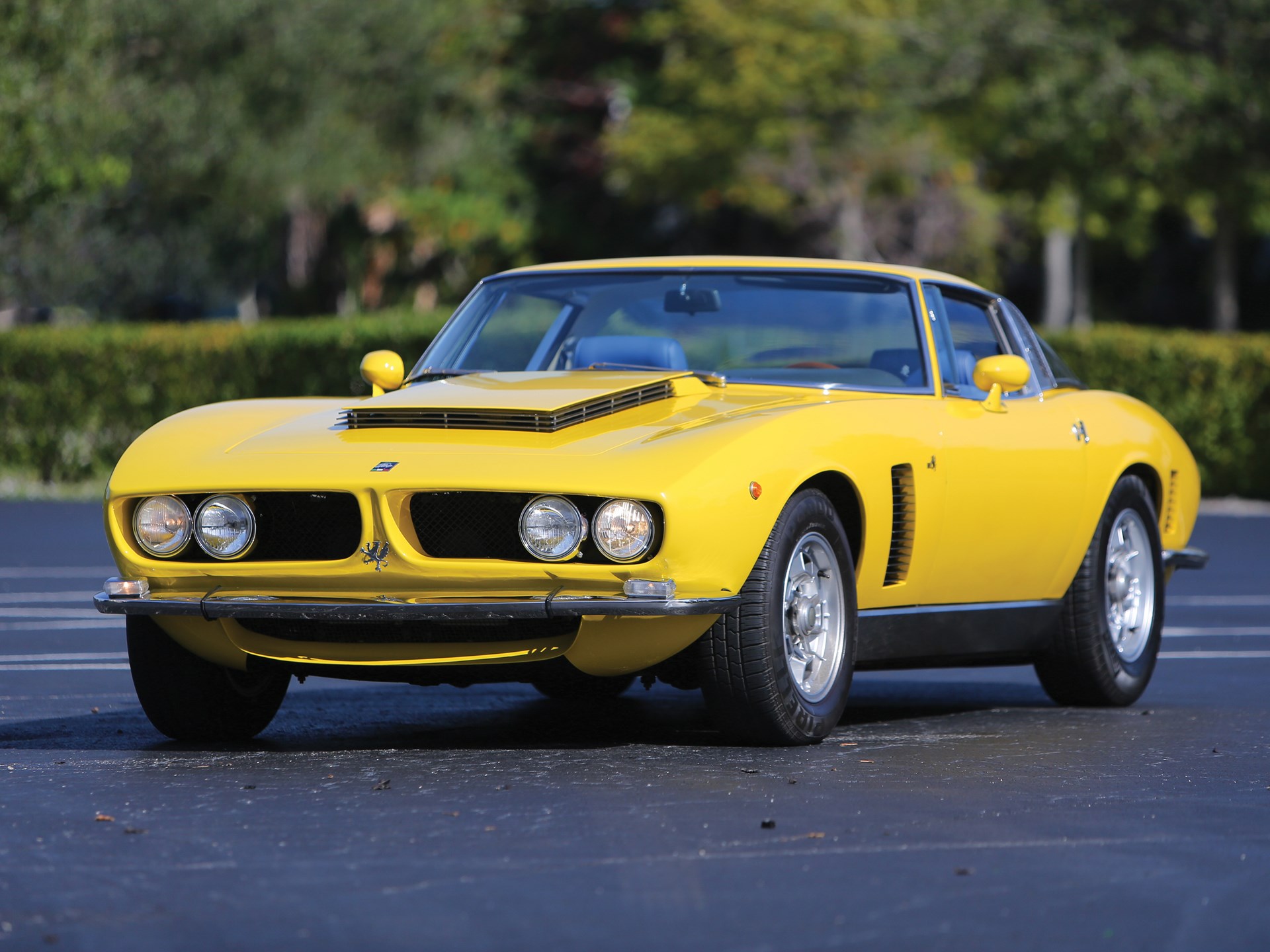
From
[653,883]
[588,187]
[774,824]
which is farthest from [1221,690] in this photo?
[588,187]

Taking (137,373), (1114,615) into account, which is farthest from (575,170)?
(1114,615)

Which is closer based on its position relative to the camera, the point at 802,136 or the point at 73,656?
the point at 73,656

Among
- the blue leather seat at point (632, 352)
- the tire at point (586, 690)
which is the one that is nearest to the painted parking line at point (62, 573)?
the tire at point (586, 690)

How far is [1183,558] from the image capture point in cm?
855

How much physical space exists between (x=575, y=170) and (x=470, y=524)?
140 feet

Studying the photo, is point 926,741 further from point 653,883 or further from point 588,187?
point 588,187

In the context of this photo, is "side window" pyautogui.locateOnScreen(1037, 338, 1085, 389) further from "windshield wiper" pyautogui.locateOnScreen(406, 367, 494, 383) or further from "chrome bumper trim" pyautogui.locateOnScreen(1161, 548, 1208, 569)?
"windshield wiper" pyautogui.locateOnScreen(406, 367, 494, 383)

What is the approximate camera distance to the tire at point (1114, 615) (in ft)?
25.3

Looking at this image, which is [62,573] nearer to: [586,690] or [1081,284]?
[586,690]

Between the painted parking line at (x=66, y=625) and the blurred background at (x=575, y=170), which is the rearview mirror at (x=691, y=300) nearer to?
the painted parking line at (x=66, y=625)

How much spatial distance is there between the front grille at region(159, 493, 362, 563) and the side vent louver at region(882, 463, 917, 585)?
1.73 metres

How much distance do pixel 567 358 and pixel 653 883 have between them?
338cm

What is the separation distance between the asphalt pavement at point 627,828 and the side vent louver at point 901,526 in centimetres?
52

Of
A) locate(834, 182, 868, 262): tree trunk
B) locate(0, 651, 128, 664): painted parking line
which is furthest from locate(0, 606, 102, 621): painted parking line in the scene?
locate(834, 182, 868, 262): tree trunk
